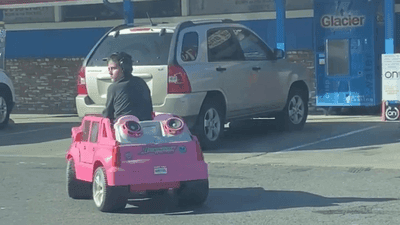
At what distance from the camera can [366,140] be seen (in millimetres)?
13461

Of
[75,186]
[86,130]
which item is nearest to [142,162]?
[86,130]

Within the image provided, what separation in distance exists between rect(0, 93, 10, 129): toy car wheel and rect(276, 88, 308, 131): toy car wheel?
5569 millimetres

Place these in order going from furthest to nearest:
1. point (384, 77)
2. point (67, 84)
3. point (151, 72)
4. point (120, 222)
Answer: point (67, 84), point (384, 77), point (151, 72), point (120, 222)

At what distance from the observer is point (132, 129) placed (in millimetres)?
8547

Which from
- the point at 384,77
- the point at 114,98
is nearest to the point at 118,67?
the point at 114,98

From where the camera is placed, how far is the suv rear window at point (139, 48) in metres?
12.6

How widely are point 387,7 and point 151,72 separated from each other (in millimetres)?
5354

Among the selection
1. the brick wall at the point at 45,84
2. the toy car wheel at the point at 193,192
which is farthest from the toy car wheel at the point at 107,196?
the brick wall at the point at 45,84

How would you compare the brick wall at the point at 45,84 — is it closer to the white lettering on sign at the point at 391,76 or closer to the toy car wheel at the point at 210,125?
the toy car wheel at the point at 210,125

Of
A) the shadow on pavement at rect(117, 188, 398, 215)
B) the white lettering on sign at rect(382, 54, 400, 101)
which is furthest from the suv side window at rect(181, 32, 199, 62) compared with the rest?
the white lettering on sign at rect(382, 54, 400, 101)

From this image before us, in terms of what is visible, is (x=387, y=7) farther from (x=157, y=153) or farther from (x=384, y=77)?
(x=157, y=153)

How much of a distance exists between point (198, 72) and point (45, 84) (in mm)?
8447

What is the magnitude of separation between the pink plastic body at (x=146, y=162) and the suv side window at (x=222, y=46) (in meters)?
4.44

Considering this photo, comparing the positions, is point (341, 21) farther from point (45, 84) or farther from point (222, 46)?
point (45, 84)
